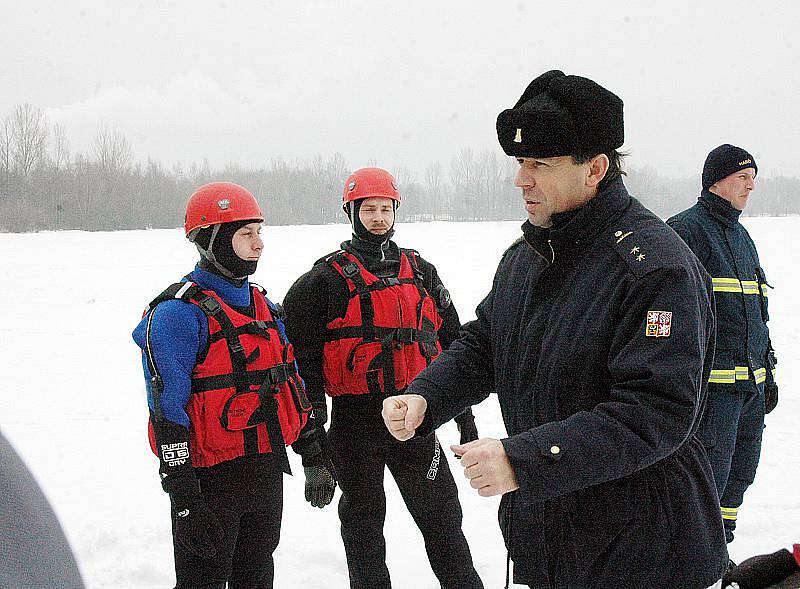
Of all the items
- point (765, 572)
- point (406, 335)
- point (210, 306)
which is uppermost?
point (210, 306)

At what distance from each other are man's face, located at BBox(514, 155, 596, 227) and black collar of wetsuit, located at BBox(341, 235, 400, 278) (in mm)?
1618

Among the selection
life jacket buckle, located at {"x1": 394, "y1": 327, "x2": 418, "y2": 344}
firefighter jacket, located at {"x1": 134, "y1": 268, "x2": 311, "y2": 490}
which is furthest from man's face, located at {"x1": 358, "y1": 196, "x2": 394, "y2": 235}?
Answer: firefighter jacket, located at {"x1": 134, "y1": 268, "x2": 311, "y2": 490}

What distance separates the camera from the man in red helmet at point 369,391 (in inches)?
138

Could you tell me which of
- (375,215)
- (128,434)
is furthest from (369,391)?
(128,434)

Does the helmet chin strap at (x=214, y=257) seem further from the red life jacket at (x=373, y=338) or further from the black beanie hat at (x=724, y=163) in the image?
the black beanie hat at (x=724, y=163)

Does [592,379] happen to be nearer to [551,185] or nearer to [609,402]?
[609,402]

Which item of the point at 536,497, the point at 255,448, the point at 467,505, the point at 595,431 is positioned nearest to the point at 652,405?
the point at 595,431

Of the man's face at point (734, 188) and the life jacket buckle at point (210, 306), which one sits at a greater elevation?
the man's face at point (734, 188)

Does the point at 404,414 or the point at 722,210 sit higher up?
the point at 722,210

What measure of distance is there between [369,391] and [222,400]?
787 millimetres

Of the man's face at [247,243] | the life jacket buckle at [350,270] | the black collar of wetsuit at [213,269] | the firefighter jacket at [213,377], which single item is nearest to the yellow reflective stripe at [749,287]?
the life jacket buckle at [350,270]

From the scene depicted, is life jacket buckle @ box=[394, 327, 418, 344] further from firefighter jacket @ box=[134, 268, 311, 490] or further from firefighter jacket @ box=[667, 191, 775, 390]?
firefighter jacket @ box=[667, 191, 775, 390]

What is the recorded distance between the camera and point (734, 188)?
4.17 meters

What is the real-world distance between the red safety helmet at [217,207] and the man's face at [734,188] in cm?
258
